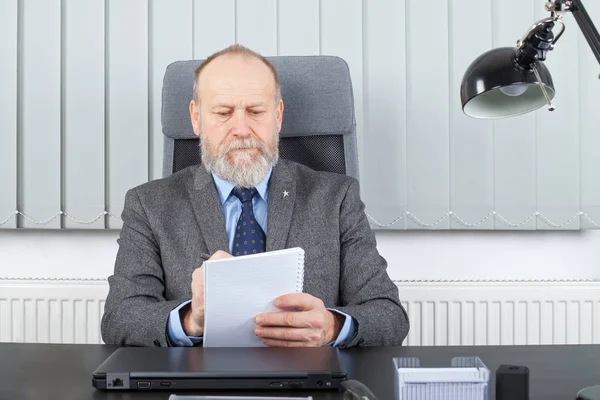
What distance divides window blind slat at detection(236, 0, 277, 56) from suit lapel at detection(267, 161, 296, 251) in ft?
1.94

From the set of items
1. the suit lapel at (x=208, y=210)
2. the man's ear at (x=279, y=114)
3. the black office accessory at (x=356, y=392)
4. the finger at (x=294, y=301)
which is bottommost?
the black office accessory at (x=356, y=392)

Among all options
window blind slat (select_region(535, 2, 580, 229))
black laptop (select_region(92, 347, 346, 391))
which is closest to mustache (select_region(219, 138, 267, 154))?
black laptop (select_region(92, 347, 346, 391))

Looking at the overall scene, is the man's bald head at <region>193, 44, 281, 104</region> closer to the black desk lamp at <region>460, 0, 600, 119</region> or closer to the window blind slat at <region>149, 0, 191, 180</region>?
the window blind slat at <region>149, 0, 191, 180</region>

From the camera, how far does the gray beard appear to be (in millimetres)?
1649

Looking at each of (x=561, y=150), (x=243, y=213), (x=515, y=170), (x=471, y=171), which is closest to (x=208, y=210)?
→ (x=243, y=213)

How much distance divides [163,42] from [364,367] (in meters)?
1.47

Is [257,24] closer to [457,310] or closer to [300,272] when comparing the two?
[457,310]

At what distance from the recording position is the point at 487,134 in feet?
7.09

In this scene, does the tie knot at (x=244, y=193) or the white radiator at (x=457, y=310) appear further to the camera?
the white radiator at (x=457, y=310)

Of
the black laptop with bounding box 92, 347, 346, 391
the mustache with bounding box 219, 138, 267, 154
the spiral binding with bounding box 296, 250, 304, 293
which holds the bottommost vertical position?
the black laptop with bounding box 92, 347, 346, 391

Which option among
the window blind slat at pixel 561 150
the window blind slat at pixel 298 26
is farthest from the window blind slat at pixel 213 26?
the window blind slat at pixel 561 150

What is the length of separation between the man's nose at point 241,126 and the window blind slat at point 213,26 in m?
0.55

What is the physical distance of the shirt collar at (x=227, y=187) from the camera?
168 centimetres

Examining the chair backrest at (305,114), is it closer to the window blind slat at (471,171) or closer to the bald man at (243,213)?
the bald man at (243,213)
